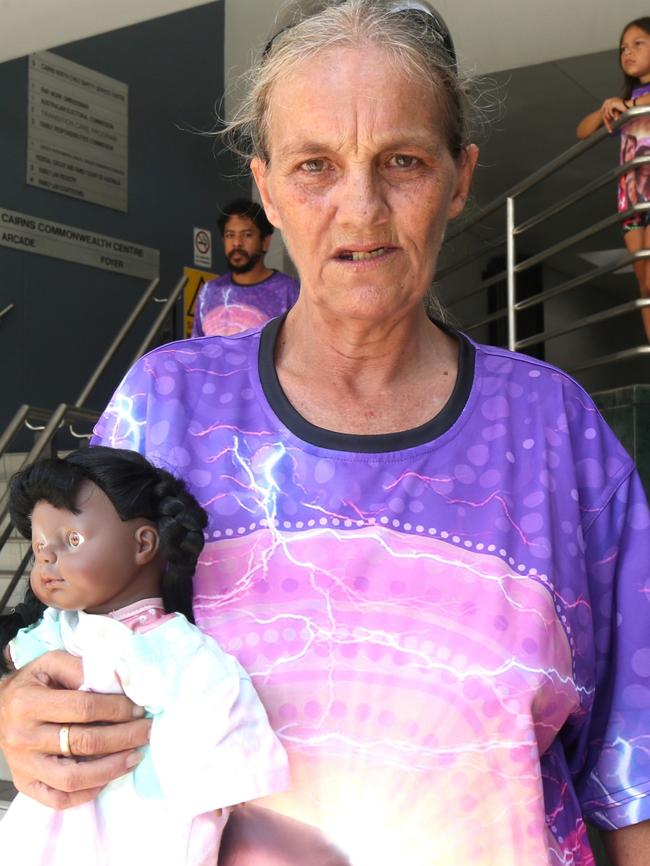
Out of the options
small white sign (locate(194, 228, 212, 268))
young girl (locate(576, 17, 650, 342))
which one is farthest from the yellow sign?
young girl (locate(576, 17, 650, 342))

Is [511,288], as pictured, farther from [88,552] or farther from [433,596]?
[88,552]

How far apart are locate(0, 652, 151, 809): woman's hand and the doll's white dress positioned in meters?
0.02

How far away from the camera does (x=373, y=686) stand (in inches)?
47.9

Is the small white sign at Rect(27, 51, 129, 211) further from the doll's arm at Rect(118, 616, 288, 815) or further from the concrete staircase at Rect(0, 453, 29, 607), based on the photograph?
the doll's arm at Rect(118, 616, 288, 815)

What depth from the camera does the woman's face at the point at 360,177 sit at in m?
1.30

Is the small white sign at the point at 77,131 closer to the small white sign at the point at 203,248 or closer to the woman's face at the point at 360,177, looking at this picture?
the small white sign at the point at 203,248

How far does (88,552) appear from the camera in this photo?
1178 millimetres

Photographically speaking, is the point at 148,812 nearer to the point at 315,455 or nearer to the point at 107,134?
the point at 315,455

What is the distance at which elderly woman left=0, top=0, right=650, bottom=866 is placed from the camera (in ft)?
3.92

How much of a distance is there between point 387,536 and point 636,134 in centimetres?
355

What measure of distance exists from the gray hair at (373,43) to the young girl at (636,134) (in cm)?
310

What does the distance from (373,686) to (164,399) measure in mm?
444

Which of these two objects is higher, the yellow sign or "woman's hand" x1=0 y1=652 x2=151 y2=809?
the yellow sign

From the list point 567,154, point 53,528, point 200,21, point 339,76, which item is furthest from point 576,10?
point 53,528
